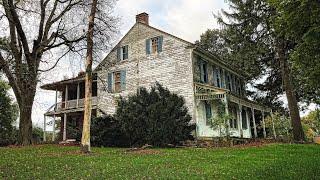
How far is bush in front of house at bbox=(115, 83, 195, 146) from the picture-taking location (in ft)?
70.0

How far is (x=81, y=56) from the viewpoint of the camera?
70.6 feet

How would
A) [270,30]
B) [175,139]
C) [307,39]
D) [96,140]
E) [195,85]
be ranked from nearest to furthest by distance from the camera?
1. [307,39]
2. [175,139]
3. [96,140]
4. [195,85]
5. [270,30]

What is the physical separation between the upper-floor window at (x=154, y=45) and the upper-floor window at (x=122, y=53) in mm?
2419

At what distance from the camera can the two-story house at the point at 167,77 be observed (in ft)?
84.6

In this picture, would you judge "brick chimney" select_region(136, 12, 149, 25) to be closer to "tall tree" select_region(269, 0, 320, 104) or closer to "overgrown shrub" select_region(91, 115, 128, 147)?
"overgrown shrub" select_region(91, 115, 128, 147)

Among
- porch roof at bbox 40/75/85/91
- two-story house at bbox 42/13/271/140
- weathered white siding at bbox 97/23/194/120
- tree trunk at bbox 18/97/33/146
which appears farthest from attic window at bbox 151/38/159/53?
tree trunk at bbox 18/97/33/146

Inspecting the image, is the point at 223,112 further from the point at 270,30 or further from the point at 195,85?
the point at 270,30

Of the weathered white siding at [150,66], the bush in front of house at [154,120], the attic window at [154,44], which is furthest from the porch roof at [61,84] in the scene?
the bush in front of house at [154,120]

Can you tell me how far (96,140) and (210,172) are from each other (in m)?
14.5

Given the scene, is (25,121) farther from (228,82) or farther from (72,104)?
(228,82)

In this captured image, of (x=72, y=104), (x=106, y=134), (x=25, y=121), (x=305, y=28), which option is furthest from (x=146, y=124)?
(x=72, y=104)

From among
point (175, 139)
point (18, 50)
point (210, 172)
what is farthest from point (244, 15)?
point (210, 172)

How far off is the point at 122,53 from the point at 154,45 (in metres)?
3.52

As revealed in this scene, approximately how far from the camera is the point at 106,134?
23.4 meters
